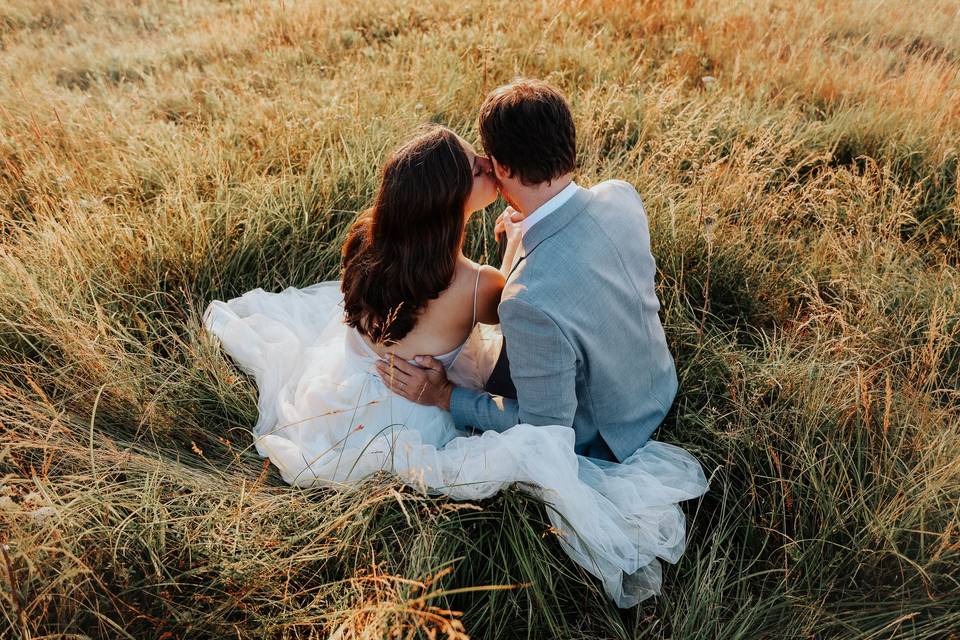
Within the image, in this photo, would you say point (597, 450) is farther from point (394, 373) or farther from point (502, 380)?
point (394, 373)

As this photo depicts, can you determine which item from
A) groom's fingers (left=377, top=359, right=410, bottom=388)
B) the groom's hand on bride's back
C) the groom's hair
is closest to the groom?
the groom's hair

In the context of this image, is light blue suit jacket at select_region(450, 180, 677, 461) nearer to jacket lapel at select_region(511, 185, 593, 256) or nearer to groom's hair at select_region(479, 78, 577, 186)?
jacket lapel at select_region(511, 185, 593, 256)

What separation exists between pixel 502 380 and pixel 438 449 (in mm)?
442

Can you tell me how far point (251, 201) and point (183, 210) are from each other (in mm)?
391

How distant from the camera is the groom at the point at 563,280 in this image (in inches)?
93.6

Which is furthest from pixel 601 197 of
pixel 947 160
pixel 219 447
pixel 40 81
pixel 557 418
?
pixel 40 81

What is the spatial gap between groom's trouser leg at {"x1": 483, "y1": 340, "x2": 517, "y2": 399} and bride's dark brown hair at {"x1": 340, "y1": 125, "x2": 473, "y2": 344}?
0.47 metres

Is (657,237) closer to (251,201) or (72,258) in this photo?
(251,201)

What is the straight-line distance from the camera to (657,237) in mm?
3684

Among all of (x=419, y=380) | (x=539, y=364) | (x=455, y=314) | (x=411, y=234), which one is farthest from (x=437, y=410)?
(x=411, y=234)

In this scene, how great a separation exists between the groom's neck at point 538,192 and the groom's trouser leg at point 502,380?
733 millimetres

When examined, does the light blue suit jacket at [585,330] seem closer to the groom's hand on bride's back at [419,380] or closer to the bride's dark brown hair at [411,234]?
the groom's hand on bride's back at [419,380]

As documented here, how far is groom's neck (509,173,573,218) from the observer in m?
2.47

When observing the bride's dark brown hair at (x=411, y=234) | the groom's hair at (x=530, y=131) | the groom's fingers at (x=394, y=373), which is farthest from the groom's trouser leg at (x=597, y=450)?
the groom's hair at (x=530, y=131)
